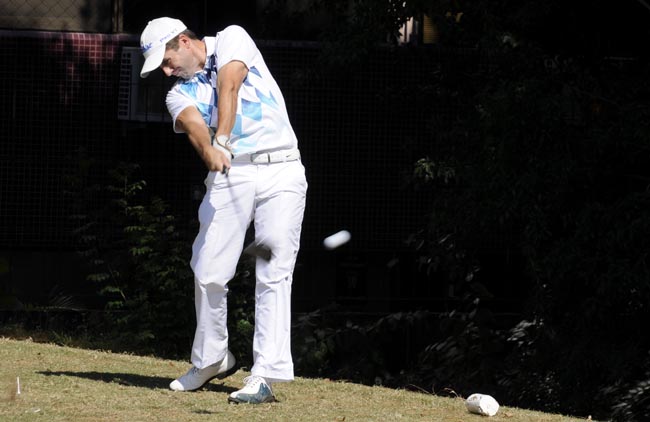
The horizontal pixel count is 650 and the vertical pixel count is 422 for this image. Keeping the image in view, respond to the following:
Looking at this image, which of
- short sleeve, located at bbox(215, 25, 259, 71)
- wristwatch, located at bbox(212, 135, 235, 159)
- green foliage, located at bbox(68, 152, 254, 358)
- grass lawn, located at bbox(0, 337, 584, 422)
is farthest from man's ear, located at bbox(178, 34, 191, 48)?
green foliage, located at bbox(68, 152, 254, 358)

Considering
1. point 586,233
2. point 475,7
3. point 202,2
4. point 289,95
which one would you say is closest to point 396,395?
point 586,233

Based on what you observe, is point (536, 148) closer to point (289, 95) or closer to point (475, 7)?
point (475, 7)

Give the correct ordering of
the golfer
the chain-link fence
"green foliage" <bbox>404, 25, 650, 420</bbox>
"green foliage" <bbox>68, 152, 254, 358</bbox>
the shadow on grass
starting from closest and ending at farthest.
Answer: the golfer < the shadow on grass < "green foliage" <bbox>404, 25, 650, 420</bbox> < "green foliage" <bbox>68, 152, 254, 358</bbox> < the chain-link fence

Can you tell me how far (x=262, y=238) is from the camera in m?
5.73

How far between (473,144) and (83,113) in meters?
3.85

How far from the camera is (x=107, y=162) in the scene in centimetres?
1120

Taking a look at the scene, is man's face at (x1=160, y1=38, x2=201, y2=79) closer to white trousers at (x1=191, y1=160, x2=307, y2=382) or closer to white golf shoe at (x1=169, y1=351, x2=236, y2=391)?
white trousers at (x1=191, y1=160, x2=307, y2=382)

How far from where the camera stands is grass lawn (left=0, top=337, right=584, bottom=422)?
529 centimetres

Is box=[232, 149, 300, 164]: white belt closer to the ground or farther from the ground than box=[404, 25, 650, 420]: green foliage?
farther from the ground

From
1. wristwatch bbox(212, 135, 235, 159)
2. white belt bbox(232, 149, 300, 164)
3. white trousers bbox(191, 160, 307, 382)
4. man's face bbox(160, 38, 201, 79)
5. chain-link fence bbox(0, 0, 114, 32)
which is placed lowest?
white trousers bbox(191, 160, 307, 382)

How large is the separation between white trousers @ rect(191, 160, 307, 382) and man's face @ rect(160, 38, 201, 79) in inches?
19.3

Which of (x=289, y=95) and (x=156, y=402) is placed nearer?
(x=156, y=402)

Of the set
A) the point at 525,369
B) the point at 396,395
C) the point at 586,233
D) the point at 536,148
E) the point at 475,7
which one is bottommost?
the point at 525,369

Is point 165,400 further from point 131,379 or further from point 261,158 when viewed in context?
point 261,158
